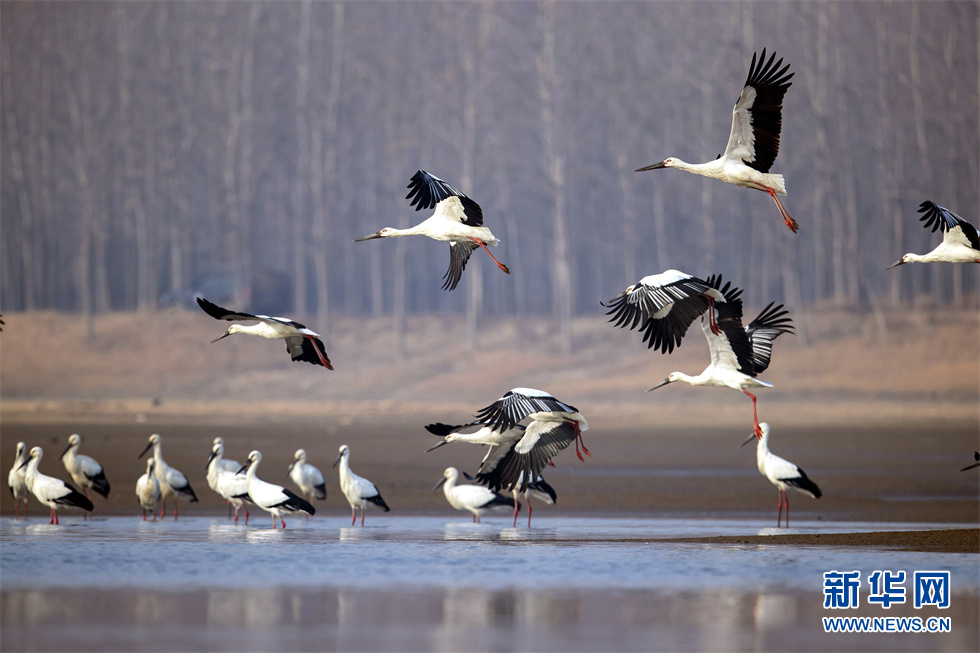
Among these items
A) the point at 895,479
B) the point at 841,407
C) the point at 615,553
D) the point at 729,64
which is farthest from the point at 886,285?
the point at 615,553

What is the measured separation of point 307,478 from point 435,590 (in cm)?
647

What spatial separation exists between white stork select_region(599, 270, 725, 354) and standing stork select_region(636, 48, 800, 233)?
3.55 ft

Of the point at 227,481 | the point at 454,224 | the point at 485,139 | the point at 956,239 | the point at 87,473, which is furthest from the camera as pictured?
the point at 485,139

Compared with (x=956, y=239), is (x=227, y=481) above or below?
below

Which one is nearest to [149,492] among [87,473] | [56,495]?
[56,495]

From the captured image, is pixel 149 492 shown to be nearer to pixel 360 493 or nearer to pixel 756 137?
pixel 360 493

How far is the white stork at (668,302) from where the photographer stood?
39.6 ft

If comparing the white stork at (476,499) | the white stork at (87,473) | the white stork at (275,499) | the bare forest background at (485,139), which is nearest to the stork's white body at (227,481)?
the white stork at (275,499)

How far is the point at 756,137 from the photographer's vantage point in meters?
12.7

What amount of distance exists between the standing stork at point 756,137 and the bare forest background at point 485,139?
74.5ft

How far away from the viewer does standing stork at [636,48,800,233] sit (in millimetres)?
12273

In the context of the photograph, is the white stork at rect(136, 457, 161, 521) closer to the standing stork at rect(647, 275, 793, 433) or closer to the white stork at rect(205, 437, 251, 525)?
the white stork at rect(205, 437, 251, 525)

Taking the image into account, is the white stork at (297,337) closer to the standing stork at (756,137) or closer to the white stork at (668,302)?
the white stork at (668,302)

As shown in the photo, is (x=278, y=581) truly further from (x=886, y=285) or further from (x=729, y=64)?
(x=886, y=285)
